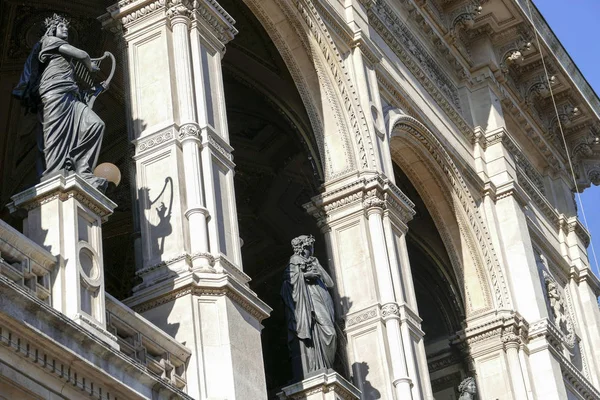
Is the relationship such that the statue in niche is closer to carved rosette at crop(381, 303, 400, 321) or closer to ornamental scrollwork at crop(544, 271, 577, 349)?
carved rosette at crop(381, 303, 400, 321)

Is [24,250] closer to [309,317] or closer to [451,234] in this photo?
[309,317]

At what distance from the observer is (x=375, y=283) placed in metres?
14.0

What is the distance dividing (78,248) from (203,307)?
170 centimetres

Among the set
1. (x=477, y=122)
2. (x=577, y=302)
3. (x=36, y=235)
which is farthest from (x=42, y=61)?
(x=577, y=302)

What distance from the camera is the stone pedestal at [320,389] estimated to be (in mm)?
11875

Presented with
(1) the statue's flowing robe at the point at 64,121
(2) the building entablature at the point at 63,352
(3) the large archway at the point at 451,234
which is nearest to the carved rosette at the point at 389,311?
(3) the large archway at the point at 451,234

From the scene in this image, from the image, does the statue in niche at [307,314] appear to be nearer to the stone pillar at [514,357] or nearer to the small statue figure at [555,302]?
the stone pillar at [514,357]

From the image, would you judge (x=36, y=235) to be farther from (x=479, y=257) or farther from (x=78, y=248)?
(x=479, y=257)

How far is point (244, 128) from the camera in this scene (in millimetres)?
18844

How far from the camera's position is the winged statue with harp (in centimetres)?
958

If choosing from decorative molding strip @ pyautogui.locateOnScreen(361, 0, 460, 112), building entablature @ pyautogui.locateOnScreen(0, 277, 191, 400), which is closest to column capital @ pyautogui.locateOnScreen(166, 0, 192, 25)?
building entablature @ pyautogui.locateOnScreen(0, 277, 191, 400)

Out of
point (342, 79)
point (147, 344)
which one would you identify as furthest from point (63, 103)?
point (342, 79)

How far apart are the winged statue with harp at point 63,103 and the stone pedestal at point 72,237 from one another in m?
0.23

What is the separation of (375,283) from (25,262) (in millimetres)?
6048
